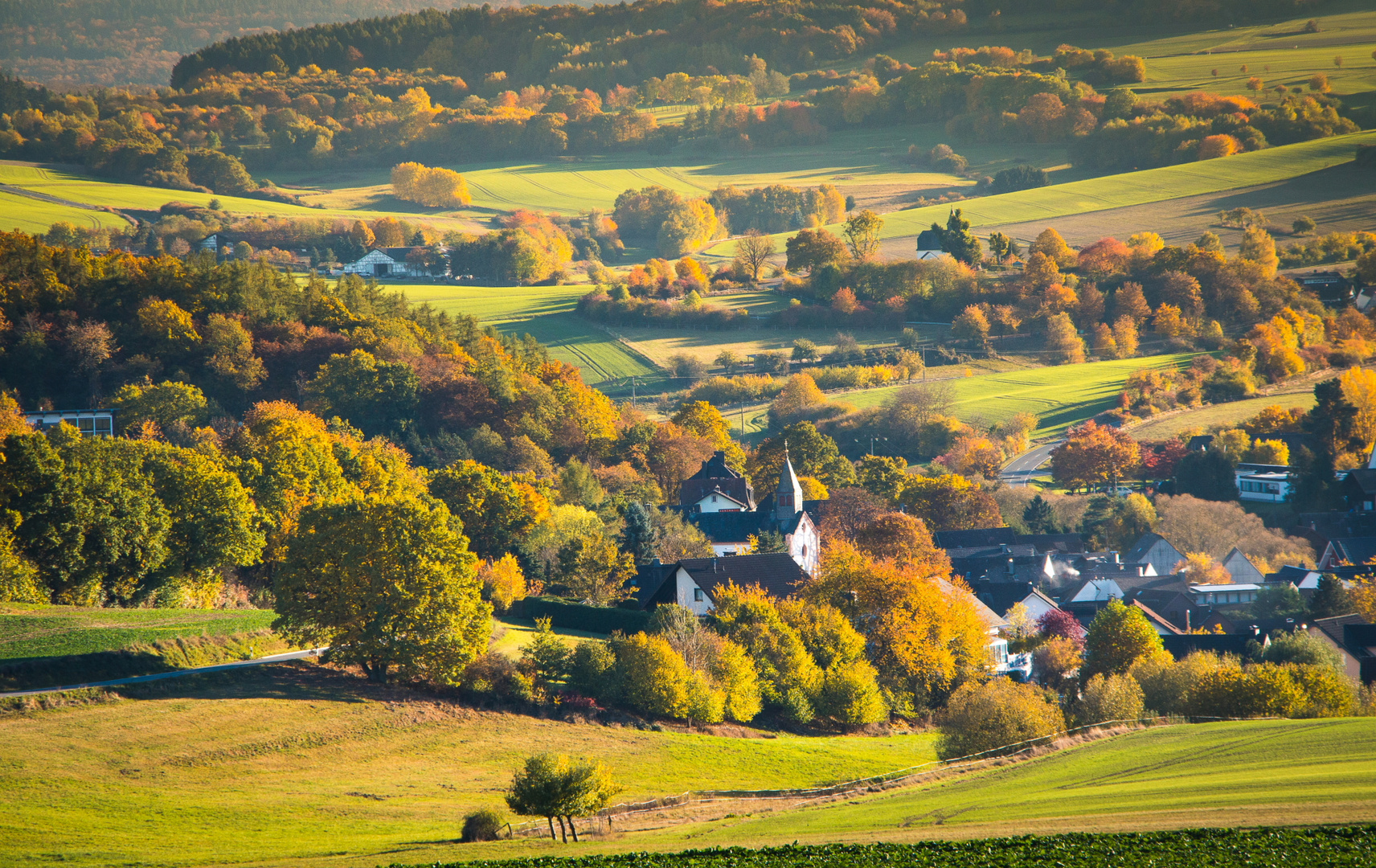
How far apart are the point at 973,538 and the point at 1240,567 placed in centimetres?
1999

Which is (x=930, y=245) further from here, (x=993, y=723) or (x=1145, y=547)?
(x=993, y=723)

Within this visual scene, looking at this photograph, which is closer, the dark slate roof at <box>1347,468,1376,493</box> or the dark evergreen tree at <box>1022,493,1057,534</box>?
the dark evergreen tree at <box>1022,493,1057,534</box>

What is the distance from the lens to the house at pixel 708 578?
64.1 m

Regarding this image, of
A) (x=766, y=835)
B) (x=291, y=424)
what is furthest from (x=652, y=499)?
(x=766, y=835)

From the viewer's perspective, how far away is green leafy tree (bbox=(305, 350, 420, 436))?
8850 cm

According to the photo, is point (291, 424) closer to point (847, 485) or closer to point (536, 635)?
point (536, 635)

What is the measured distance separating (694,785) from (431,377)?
5942 centimetres

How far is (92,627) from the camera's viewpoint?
43.9 metres

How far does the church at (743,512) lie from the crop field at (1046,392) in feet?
115

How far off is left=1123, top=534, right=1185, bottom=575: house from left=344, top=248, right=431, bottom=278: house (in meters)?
103

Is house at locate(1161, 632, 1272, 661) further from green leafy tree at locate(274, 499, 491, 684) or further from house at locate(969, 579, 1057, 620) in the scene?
green leafy tree at locate(274, 499, 491, 684)

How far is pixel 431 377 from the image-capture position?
94750 mm

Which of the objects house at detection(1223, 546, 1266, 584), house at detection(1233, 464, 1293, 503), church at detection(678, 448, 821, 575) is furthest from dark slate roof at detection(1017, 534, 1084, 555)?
house at detection(1233, 464, 1293, 503)

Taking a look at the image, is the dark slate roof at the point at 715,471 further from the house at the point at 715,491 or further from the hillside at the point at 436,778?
the hillside at the point at 436,778
